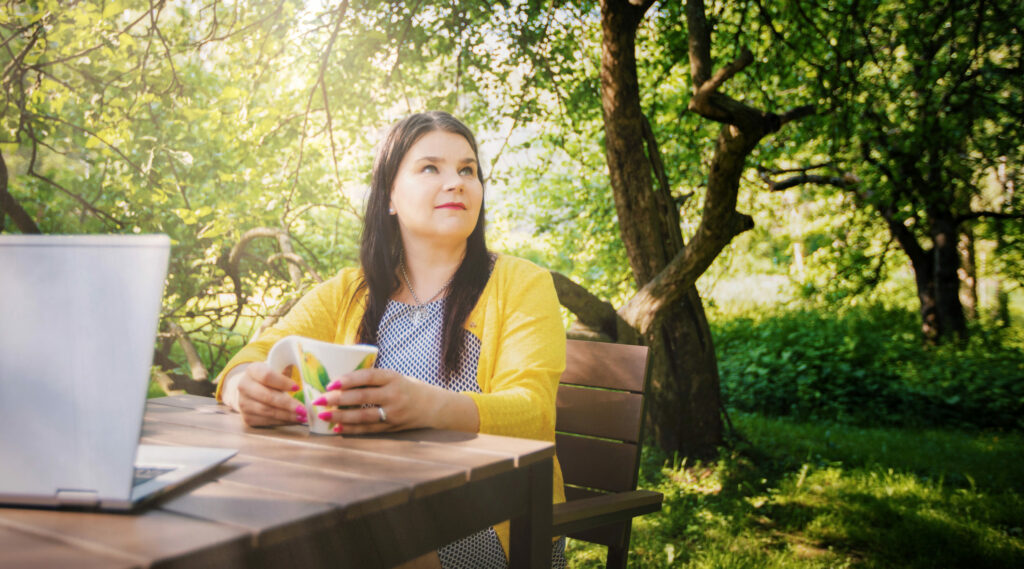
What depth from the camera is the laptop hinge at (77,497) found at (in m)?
0.73

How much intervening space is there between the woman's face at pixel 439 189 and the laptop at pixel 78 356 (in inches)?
44.2

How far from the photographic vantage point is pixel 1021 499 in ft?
13.8

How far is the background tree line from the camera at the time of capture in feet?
12.6

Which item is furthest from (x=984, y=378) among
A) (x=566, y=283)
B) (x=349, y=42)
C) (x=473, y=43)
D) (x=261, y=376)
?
(x=261, y=376)

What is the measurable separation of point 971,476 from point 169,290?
17.4 ft

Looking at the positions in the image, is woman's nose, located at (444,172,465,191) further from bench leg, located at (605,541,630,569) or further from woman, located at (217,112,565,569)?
bench leg, located at (605,541,630,569)

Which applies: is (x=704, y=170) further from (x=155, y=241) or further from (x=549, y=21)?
(x=155, y=241)

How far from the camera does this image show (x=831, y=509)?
3.94 meters

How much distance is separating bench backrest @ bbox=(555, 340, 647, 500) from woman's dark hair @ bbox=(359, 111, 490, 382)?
1.55ft

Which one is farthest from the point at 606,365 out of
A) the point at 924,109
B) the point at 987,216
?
the point at 987,216

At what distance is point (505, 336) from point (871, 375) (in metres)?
6.93

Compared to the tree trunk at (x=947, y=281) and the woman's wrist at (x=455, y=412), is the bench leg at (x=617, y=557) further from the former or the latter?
the tree trunk at (x=947, y=281)

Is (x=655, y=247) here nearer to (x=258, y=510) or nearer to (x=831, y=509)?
(x=831, y=509)

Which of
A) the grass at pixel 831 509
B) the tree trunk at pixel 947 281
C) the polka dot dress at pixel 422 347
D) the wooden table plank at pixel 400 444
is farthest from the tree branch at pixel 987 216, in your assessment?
the wooden table plank at pixel 400 444
